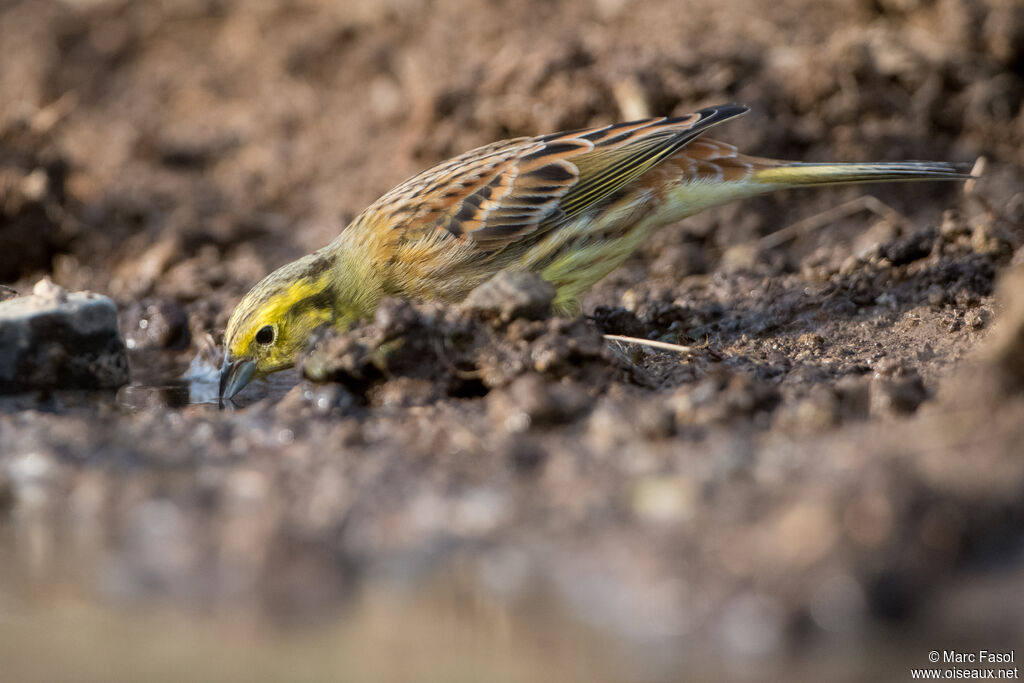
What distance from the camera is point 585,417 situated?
3.64 m

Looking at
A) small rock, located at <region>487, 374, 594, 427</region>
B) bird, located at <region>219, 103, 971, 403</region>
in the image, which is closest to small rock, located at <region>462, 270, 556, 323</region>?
small rock, located at <region>487, 374, 594, 427</region>

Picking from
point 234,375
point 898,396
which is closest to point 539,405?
point 898,396

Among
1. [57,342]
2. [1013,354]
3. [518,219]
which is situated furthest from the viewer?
[518,219]

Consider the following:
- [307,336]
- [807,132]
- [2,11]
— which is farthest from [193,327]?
[2,11]

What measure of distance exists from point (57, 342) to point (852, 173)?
3.87 metres

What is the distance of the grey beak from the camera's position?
4852mm

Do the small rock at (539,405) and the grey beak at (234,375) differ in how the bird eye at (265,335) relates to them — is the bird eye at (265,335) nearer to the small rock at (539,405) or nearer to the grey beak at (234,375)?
the grey beak at (234,375)

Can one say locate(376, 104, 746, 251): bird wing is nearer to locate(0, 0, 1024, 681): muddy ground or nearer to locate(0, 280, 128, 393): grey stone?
locate(0, 0, 1024, 681): muddy ground

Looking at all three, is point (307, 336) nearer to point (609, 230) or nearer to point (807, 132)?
point (609, 230)

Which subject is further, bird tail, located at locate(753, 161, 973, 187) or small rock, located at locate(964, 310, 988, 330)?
bird tail, located at locate(753, 161, 973, 187)

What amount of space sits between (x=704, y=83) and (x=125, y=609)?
5.39 metres

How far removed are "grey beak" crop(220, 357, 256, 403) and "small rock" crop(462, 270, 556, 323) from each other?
4.28 ft

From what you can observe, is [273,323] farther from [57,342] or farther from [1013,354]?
[1013,354]

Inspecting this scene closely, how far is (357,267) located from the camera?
5.21 metres
